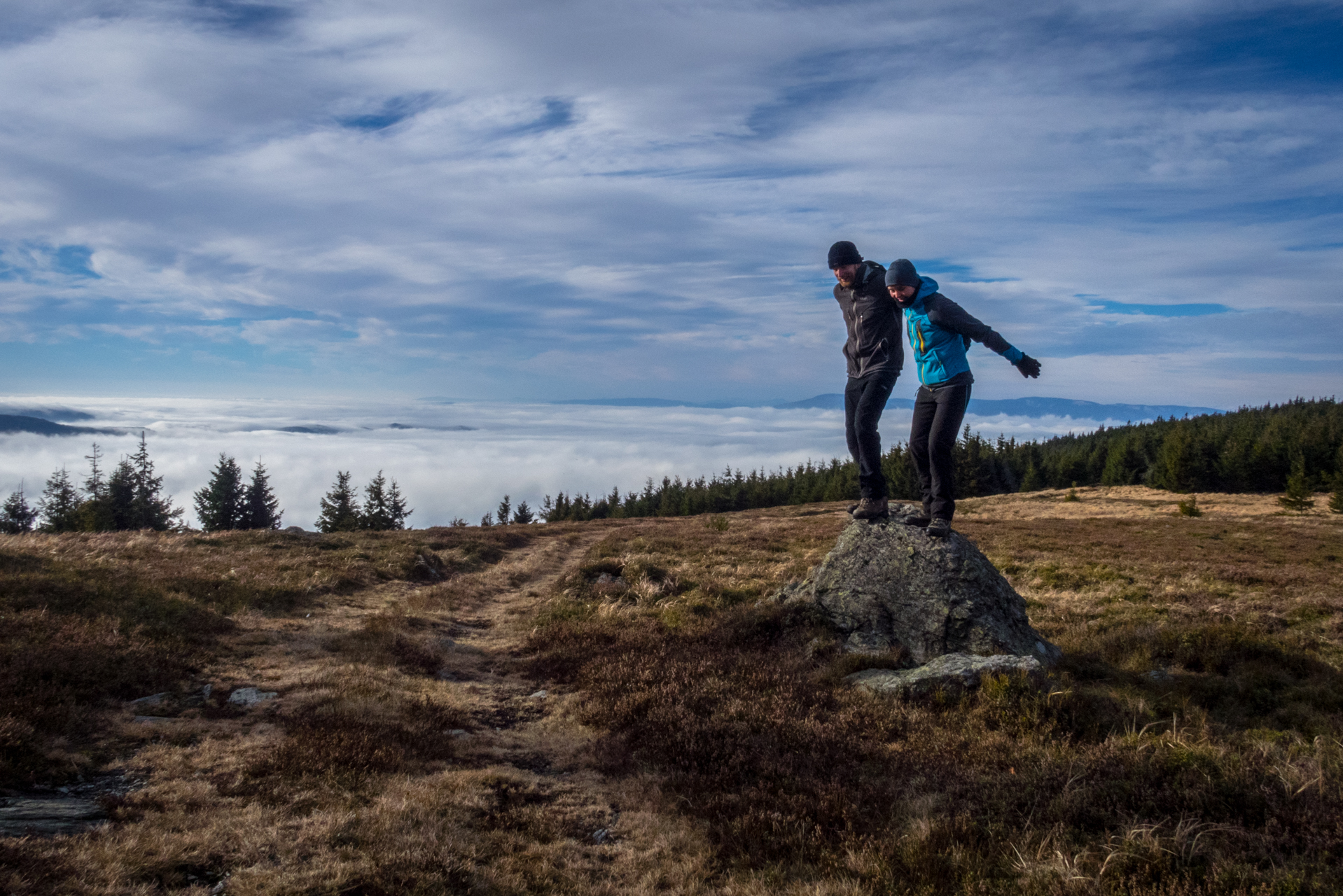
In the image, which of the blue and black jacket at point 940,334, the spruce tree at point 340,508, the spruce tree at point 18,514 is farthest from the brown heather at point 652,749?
the spruce tree at point 18,514

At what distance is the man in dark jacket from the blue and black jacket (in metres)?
0.32

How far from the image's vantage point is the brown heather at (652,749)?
4438 millimetres

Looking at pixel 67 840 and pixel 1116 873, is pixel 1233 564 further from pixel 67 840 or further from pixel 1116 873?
pixel 67 840

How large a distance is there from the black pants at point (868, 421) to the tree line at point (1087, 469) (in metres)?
76.1

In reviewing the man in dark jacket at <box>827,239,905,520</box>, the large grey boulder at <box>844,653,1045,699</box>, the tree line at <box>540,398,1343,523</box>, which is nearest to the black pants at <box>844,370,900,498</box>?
the man in dark jacket at <box>827,239,905,520</box>

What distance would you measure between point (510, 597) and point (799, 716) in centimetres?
1302

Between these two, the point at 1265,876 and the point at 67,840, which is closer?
the point at 1265,876

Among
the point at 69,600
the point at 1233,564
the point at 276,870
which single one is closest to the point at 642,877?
the point at 276,870

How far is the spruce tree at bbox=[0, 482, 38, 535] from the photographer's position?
190 ft

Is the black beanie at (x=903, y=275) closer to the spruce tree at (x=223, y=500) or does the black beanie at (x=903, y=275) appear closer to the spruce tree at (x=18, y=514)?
the spruce tree at (x=223, y=500)

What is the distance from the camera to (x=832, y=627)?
10406mm

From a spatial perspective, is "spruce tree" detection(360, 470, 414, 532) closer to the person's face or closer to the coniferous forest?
the coniferous forest

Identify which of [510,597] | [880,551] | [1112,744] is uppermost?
[880,551]

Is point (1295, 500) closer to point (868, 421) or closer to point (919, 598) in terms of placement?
point (919, 598)
